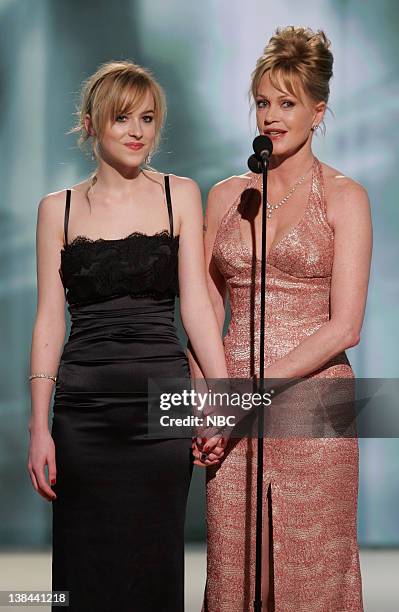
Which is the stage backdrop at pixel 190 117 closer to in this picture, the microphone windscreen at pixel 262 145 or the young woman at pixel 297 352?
the young woman at pixel 297 352

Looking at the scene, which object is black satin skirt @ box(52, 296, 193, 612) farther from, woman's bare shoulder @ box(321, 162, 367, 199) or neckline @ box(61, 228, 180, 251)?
woman's bare shoulder @ box(321, 162, 367, 199)

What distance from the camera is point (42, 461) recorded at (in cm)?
312

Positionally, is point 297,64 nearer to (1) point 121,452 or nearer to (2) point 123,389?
(2) point 123,389

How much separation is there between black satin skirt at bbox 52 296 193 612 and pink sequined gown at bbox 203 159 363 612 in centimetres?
12

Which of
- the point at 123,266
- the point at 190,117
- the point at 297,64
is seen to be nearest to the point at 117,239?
the point at 123,266

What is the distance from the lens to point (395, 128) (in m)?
5.47

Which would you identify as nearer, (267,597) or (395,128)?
(267,597)

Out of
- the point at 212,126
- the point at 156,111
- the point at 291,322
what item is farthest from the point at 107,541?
the point at 212,126

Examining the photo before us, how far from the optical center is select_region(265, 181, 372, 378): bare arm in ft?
10.3

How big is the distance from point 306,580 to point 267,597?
121 millimetres

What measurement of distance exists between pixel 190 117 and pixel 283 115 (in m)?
2.36

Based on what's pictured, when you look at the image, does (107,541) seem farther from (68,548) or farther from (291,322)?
(291,322)

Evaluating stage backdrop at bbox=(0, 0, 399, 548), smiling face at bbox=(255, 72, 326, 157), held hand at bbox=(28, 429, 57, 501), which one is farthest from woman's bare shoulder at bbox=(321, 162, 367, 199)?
stage backdrop at bbox=(0, 0, 399, 548)

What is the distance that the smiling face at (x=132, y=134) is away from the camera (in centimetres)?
315
